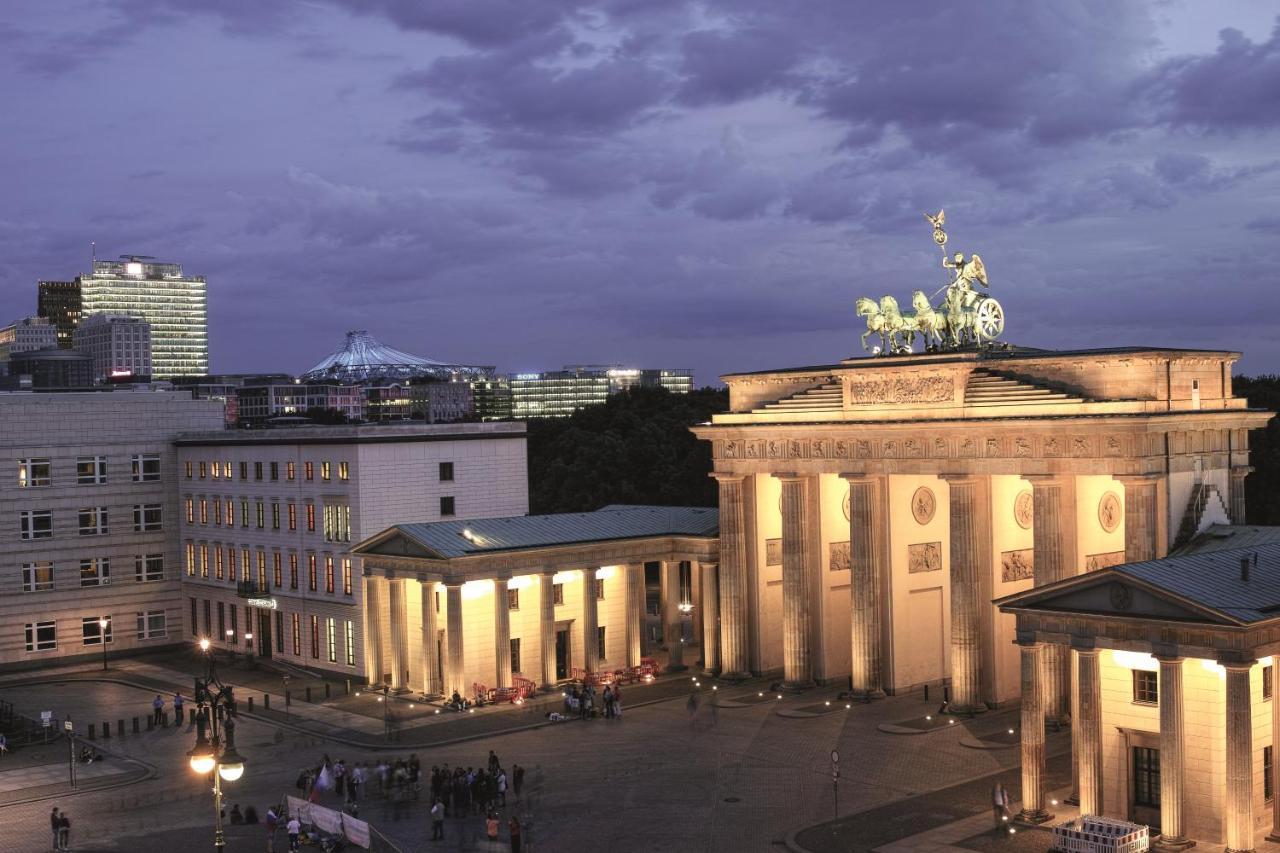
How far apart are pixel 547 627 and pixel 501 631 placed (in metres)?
2.90

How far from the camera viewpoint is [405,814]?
52.0 metres

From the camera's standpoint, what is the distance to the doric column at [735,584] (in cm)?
7556

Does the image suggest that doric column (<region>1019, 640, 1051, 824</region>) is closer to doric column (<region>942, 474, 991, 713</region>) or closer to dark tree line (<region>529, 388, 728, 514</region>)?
doric column (<region>942, 474, 991, 713</region>)

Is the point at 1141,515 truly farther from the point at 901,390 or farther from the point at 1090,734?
the point at 1090,734

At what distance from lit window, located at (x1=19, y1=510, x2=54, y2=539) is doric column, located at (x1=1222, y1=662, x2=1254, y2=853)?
77304mm

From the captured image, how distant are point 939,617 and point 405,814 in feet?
104

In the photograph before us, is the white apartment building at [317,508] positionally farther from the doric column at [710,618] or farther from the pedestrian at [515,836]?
the pedestrian at [515,836]

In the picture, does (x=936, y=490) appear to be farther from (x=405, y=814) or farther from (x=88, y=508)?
(x=88, y=508)

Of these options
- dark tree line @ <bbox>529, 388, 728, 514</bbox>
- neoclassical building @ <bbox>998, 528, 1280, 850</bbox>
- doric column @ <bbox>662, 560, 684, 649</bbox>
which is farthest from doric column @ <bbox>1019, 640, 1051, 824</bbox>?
dark tree line @ <bbox>529, 388, 728, 514</bbox>

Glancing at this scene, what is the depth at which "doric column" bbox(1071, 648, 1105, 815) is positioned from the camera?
4591 cm

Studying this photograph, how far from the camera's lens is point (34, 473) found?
94375 mm

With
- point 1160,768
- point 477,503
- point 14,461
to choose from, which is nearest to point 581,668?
point 477,503

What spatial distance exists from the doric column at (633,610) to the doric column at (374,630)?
1360cm

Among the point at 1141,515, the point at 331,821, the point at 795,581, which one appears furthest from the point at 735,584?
the point at 331,821
